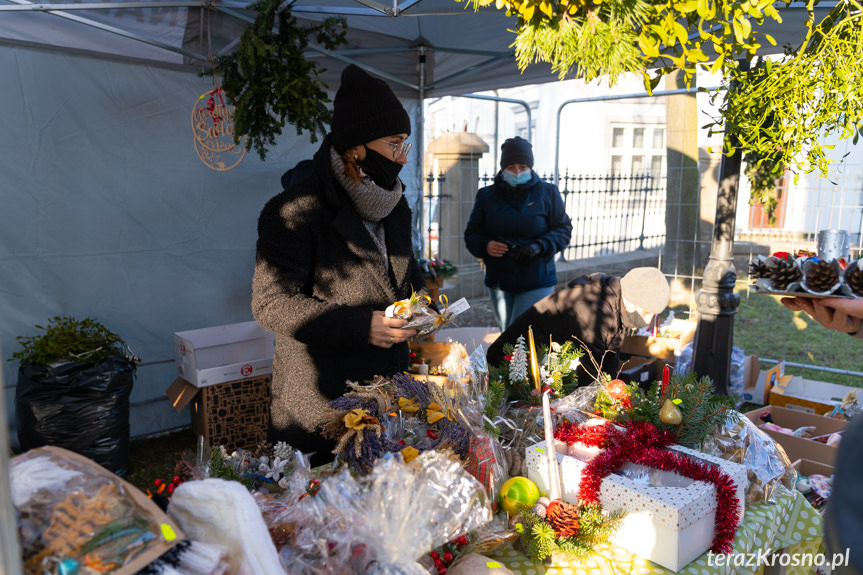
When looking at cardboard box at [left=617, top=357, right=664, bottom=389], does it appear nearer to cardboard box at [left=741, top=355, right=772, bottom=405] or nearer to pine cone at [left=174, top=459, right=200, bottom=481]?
cardboard box at [left=741, top=355, right=772, bottom=405]

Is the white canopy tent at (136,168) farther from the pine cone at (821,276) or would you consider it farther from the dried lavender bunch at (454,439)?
the dried lavender bunch at (454,439)

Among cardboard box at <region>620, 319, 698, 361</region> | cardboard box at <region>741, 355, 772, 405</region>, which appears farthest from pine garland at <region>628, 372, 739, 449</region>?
cardboard box at <region>741, 355, 772, 405</region>

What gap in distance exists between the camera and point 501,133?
52.1 feet

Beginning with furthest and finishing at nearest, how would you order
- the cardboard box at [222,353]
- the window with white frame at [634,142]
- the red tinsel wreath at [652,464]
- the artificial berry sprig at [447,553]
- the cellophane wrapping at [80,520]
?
the window with white frame at [634,142]
the cardboard box at [222,353]
the red tinsel wreath at [652,464]
the artificial berry sprig at [447,553]
the cellophane wrapping at [80,520]

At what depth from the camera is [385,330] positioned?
2.00 metres

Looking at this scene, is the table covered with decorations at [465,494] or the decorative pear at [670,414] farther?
the decorative pear at [670,414]

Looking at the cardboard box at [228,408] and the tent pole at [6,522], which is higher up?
the tent pole at [6,522]

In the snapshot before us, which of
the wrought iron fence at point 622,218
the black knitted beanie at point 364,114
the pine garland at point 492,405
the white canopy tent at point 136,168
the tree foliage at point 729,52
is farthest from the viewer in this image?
the wrought iron fence at point 622,218

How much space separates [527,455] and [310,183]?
1.16 meters

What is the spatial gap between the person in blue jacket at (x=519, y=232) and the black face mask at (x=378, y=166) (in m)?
2.64

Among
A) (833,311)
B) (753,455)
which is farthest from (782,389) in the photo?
(753,455)

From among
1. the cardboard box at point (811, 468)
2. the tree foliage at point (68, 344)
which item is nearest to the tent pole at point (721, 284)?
the cardboard box at point (811, 468)

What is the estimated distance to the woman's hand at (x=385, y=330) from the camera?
1996 millimetres

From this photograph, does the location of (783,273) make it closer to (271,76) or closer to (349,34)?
(271,76)
